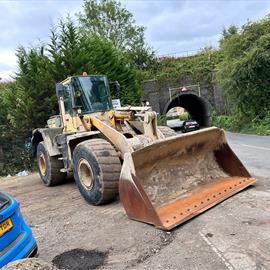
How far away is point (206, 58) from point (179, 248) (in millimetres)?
28381

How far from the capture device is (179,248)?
13.6ft

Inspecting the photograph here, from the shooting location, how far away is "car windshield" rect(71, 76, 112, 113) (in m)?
7.66

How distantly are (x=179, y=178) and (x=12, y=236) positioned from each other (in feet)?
11.2

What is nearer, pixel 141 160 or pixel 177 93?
pixel 141 160

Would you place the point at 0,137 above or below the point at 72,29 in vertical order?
below

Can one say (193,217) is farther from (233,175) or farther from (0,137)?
(0,137)

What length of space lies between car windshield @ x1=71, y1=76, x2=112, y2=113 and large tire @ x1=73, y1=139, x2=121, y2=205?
1363 millimetres

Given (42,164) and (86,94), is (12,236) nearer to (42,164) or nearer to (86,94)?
(86,94)

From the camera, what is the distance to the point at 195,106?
34625 millimetres

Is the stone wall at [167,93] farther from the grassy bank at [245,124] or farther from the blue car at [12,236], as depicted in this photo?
the blue car at [12,236]

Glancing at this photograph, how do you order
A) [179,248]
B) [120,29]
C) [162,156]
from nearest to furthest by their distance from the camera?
1. [179,248]
2. [162,156]
3. [120,29]

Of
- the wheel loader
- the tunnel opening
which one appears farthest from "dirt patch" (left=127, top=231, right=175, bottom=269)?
the tunnel opening

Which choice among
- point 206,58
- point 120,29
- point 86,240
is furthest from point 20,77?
point 120,29

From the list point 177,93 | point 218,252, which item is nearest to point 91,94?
point 218,252
